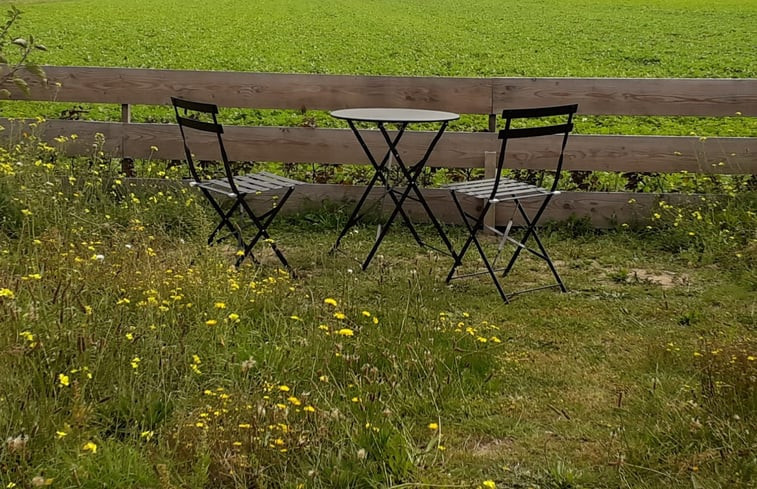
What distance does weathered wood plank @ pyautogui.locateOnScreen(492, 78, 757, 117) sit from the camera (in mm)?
6531

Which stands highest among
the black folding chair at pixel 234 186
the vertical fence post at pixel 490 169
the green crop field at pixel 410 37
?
the black folding chair at pixel 234 186

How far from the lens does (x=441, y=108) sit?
6.63m

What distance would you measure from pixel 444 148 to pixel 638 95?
149 centimetres

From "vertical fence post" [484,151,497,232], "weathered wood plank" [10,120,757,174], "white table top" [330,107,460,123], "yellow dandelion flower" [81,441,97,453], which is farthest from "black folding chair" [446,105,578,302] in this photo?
"yellow dandelion flower" [81,441,97,453]

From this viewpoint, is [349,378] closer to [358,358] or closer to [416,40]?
[358,358]

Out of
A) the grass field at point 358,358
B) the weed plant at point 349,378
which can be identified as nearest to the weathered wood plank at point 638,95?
the grass field at point 358,358

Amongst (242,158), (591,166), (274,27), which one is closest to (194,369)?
(242,158)

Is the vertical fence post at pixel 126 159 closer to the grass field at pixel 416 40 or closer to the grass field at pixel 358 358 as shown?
the grass field at pixel 358 358

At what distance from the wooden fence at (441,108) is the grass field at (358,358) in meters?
0.31

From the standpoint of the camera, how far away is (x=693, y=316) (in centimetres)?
470

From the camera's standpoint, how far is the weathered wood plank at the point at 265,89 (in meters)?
6.63

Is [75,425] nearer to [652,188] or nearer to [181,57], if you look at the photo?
[652,188]

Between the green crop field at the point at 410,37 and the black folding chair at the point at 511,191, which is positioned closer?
the black folding chair at the point at 511,191

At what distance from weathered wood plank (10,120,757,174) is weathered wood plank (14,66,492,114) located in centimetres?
21
